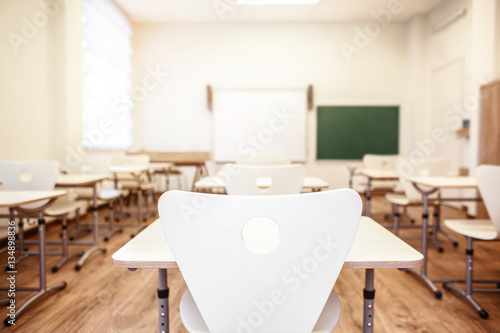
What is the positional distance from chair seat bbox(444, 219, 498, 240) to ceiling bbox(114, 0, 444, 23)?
421cm

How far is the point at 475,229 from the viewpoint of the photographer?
1.98 metres

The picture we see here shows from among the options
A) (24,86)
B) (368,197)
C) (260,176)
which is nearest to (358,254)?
(260,176)

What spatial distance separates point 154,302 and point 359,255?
159 cm

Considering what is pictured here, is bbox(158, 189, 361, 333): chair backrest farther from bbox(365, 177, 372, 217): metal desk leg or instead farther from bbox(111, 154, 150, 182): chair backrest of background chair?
bbox(111, 154, 150, 182): chair backrest of background chair

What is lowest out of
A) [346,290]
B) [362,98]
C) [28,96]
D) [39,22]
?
[346,290]

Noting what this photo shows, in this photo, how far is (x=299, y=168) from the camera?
1.84 meters

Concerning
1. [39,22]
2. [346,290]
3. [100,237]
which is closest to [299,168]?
[346,290]

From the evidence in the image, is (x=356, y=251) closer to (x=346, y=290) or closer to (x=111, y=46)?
(x=346, y=290)

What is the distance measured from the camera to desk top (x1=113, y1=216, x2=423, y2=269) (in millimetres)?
777

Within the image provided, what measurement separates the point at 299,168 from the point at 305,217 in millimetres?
1219

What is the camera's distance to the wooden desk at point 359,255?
78 centimetres

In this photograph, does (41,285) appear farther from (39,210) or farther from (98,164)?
(98,164)

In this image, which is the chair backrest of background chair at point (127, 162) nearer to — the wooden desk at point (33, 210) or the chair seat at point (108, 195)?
the chair seat at point (108, 195)

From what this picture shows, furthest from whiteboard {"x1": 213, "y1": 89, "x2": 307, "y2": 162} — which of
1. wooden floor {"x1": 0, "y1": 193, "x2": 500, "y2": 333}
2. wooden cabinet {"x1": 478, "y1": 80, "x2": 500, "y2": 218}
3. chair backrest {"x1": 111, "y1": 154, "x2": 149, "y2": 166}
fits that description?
wooden floor {"x1": 0, "y1": 193, "x2": 500, "y2": 333}
